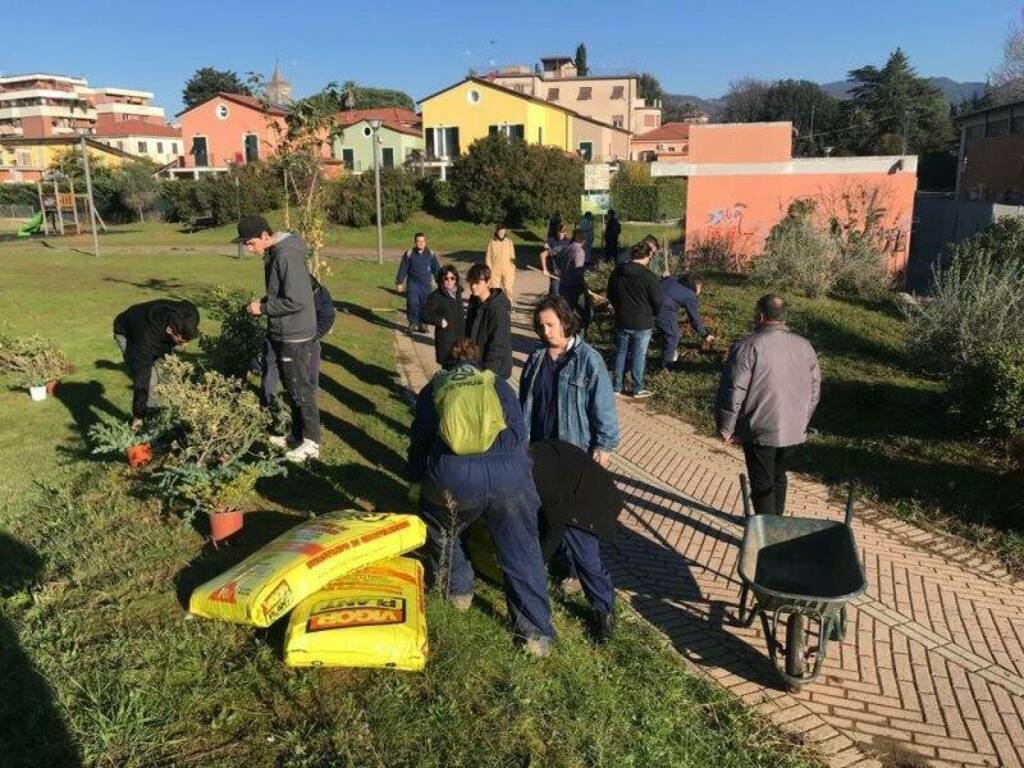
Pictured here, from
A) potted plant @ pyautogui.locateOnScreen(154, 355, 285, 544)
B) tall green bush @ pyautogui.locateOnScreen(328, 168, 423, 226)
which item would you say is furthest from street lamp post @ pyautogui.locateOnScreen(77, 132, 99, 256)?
potted plant @ pyautogui.locateOnScreen(154, 355, 285, 544)

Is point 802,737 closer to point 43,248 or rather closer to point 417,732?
point 417,732

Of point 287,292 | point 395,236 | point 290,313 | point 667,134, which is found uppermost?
point 667,134

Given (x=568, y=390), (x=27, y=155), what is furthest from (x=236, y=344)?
(x=27, y=155)

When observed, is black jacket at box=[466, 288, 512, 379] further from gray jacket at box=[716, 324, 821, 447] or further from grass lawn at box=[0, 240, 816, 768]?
gray jacket at box=[716, 324, 821, 447]

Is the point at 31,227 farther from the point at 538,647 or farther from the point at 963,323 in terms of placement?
the point at 538,647

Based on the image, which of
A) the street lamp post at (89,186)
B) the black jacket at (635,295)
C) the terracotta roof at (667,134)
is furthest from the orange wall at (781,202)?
the terracotta roof at (667,134)

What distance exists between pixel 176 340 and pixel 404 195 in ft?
108

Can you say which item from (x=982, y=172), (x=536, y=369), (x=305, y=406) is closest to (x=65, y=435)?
(x=305, y=406)

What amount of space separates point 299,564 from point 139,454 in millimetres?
2874

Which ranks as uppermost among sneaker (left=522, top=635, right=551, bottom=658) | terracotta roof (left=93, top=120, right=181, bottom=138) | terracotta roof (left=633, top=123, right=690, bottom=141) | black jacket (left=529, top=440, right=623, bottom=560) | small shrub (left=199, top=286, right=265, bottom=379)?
terracotta roof (left=93, top=120, right=181, bottom=138)

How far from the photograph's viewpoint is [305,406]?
631 cm

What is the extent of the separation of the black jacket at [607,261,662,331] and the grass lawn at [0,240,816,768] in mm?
4148

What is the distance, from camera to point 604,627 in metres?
4.27

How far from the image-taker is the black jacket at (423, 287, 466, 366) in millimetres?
7914
